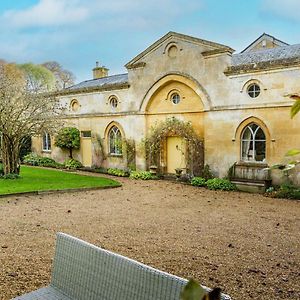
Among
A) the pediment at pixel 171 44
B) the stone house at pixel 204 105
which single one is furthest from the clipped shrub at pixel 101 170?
the pediment at pixel 171 44

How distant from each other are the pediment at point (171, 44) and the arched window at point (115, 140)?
352 cm

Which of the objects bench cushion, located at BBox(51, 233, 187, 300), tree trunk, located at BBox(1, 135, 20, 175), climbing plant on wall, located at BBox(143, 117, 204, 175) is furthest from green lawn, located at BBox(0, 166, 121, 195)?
bench cushion, located at BBox(51, 233, 187, 300)

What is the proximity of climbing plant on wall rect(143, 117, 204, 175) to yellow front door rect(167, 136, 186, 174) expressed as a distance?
25cm

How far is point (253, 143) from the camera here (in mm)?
14258

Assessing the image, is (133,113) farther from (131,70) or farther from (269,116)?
(269,116)

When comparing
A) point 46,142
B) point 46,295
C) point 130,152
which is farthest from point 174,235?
point 46,142

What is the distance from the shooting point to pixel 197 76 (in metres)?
15.6

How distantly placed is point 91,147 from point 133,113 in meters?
3.80

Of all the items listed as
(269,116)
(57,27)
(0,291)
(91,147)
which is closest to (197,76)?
(269,116)

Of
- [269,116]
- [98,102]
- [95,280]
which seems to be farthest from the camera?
[98,102]

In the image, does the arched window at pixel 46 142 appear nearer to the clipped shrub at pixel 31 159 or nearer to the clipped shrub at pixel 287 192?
the clipped shrub at pixel 31 159

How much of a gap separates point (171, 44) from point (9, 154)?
28.8 ft

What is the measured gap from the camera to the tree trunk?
15.1 meters

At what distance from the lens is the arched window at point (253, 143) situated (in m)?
14.1
